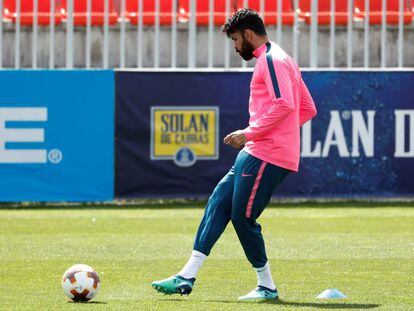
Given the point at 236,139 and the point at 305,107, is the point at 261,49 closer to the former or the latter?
the point at 305,107

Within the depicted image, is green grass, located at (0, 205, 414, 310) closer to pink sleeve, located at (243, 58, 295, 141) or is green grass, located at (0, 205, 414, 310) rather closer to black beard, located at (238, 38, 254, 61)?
pink sleeve, located at (243, 58, 295, 141)

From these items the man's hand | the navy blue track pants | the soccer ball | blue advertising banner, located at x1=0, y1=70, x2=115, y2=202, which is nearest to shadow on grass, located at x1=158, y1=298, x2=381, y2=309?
the navy blue track pants

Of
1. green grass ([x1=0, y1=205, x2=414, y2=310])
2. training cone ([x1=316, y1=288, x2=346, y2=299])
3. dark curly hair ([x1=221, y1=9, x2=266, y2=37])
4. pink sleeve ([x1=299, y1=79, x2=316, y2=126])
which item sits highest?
dark curly hair ([x1=221, y1=9, x2=266, y2=37])

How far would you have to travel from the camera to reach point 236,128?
1759cm

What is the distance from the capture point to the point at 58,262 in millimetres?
10719

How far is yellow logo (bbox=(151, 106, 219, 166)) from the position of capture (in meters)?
17.6

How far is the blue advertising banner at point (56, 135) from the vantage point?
1727 cm

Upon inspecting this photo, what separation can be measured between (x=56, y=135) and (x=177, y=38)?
2447mm

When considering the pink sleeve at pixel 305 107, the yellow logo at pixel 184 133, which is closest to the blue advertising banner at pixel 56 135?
the yellow logo at pixel 184 133

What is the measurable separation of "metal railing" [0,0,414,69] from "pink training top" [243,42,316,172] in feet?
32.2

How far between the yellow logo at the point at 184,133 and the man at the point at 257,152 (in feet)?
30.6

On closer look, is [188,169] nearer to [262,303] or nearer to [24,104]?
[24,104]

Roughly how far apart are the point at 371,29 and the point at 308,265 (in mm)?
8620

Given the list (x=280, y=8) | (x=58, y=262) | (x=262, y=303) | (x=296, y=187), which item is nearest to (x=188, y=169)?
(x=296, y=187)
